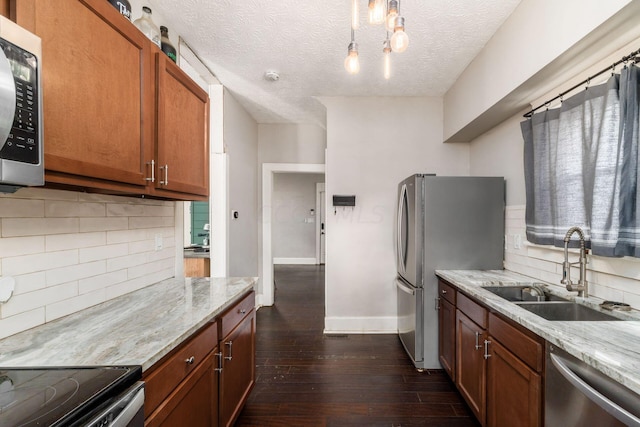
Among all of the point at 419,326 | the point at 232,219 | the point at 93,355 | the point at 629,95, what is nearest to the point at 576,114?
the point at 629,95

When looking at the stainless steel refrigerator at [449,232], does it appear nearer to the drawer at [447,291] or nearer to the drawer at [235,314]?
the drawer at [447,291]

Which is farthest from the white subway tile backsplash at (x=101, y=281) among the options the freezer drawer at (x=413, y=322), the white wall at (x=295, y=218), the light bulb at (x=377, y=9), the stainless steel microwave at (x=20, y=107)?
the white wall at (x=295, y=218)

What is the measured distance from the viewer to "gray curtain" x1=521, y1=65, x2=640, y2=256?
1.37 m

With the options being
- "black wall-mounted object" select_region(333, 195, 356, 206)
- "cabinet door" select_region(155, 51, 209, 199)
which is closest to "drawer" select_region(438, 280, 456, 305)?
"black wall-mounted object" select_region(333, 195, 356, 206)

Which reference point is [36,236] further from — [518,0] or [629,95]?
[518,0]

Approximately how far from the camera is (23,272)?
1.14 m

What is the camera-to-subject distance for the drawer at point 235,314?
5.06ft

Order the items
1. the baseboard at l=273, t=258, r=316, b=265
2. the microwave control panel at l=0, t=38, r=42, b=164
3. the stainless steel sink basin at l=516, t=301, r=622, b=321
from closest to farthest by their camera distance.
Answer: the microwave control panel at l=0, t=38, r=42, b=164, the stainless steel sink basin at l=516, t=301, r=622, b=321, the baseboard at l=273, t=258, r=316, b=265

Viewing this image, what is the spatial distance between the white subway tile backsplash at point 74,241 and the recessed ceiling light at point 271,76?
6.58ft

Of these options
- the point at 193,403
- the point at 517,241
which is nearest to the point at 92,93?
the point at 193,403

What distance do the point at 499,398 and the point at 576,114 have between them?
167 centimetres

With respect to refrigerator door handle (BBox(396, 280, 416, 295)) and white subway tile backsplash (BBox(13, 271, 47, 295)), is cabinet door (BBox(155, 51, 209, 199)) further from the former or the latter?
refrigerator door handle (BBox(396, 280, 416, 295))

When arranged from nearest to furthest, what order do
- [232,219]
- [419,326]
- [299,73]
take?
[419,326] → [299,73] → [232,219]

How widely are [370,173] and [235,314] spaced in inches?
87.4
